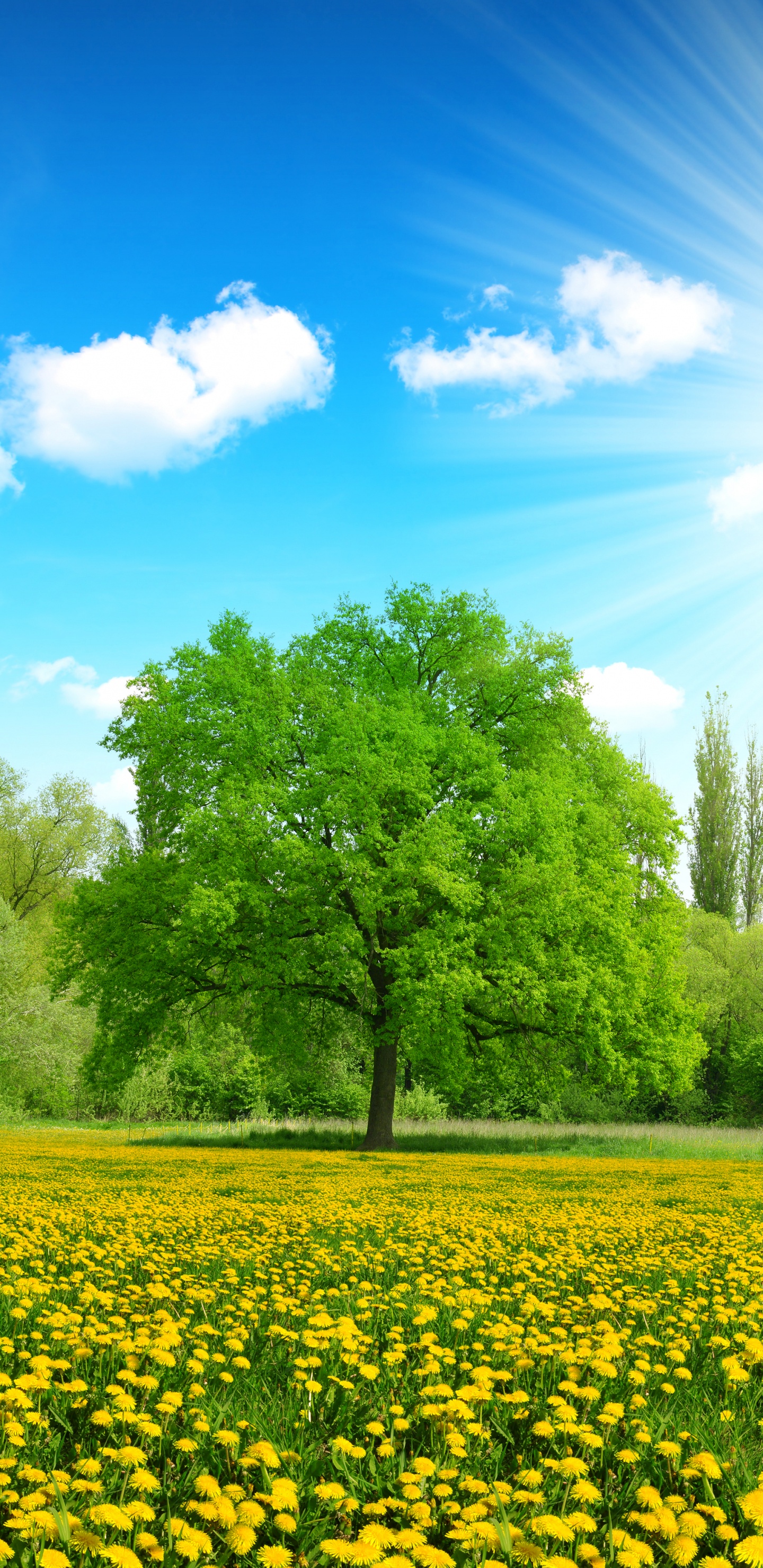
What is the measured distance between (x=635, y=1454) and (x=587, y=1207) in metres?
6.77

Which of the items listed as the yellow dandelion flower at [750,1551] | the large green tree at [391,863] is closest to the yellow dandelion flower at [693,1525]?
the yellow dandelion flower at [750,1551]

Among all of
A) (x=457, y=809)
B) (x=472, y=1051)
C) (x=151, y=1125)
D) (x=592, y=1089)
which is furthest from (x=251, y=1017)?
(x=151, y=1125)

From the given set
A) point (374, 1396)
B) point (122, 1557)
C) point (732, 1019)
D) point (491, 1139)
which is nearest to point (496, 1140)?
point (491, 1139)

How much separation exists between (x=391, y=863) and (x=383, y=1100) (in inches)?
244

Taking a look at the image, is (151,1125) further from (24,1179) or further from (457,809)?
(24,1179)

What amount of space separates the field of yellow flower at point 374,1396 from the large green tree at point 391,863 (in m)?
12.8

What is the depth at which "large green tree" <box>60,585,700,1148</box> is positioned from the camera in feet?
64.5

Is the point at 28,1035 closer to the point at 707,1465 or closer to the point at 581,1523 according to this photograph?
the point at 707,1465

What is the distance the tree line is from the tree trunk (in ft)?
0.24

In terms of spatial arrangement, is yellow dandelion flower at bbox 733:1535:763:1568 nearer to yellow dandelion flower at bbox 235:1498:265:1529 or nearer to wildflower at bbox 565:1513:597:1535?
wildflower at bbox 565:1513:597:1535

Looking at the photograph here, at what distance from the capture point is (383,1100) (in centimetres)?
2169

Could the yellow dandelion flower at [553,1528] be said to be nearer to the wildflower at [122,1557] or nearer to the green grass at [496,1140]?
the wildflower at [122,1557]

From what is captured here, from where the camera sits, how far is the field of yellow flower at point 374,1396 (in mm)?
2260

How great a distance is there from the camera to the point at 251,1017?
21812 mm
